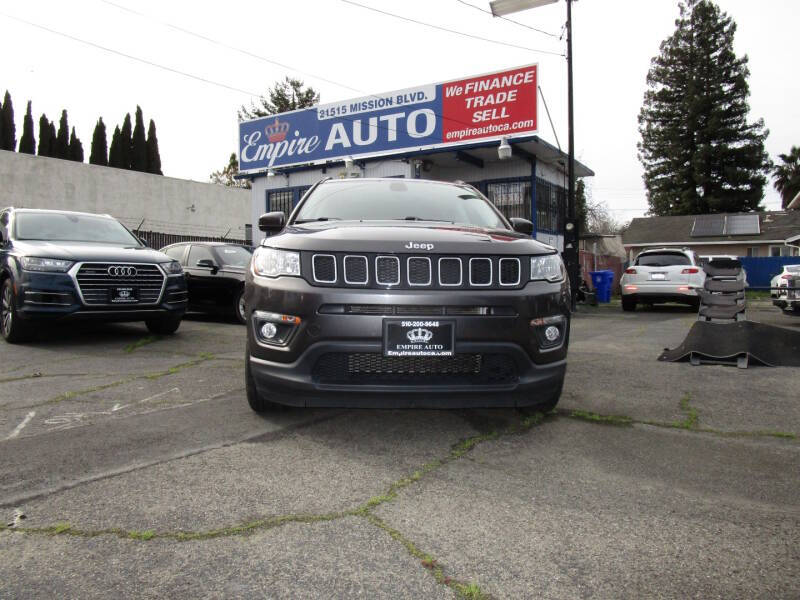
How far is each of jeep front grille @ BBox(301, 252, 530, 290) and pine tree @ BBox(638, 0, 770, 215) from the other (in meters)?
45.0

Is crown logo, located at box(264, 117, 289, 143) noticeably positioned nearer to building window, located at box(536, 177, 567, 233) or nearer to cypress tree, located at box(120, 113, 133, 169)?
building window, located at box(536, 177, 567, 233)

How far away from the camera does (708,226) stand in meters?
37.5

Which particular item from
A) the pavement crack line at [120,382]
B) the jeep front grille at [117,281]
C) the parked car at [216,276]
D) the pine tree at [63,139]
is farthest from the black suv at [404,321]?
the pine tree at [63,139]

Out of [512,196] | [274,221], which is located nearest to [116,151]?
[512,196]

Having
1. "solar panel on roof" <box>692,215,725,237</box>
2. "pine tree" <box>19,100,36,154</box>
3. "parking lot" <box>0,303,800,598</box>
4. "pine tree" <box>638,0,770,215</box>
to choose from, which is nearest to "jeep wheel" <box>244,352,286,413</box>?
"parking lot" <box>0,303,800,598</box>

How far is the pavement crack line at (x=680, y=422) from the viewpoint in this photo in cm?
345

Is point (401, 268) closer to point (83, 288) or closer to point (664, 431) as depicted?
point (664, 431)

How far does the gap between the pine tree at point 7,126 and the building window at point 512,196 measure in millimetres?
44975

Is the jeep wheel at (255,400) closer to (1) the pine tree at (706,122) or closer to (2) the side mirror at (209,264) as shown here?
(2) the side mirror at (209,264)

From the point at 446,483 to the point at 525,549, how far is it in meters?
0.65

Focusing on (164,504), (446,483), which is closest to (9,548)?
(164,504)

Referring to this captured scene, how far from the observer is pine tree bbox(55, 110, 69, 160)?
47438 millimetres

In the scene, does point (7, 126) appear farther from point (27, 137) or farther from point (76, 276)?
point (76, 276)

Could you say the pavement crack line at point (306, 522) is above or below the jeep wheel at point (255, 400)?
below
